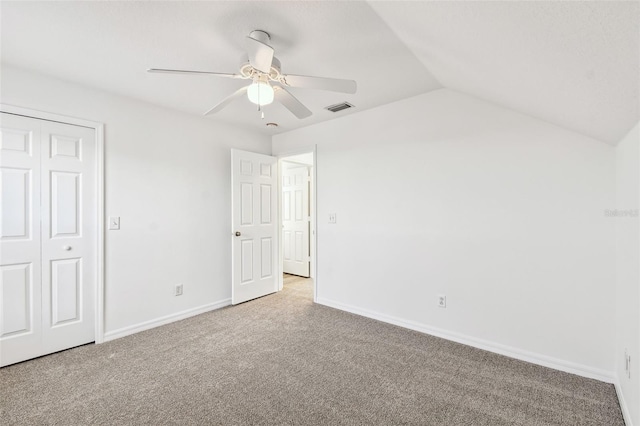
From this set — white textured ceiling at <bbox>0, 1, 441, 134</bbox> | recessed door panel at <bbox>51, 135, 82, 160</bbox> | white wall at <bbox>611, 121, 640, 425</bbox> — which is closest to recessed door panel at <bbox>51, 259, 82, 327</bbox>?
recessed door panel at <bbox>51, 135, 82, 160</bbox>

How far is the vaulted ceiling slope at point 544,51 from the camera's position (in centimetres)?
93

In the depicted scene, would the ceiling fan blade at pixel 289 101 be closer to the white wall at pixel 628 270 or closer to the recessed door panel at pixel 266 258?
the white wall at pixel 628 270

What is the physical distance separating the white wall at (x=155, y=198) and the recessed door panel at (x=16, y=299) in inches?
20.8

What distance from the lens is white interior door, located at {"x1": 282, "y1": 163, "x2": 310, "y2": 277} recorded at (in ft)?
17.0

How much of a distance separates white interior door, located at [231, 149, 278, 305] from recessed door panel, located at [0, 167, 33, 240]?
181 centimetres

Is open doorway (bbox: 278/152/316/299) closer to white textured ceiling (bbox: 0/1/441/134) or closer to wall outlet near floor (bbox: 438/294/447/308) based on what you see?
white textured ceiling (bbox: 0/1/441/134)

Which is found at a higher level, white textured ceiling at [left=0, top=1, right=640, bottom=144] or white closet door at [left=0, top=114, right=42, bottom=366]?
white textured ceiling at [left=0, top=1, right=640, bottom=144]

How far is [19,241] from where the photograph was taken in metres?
2.30

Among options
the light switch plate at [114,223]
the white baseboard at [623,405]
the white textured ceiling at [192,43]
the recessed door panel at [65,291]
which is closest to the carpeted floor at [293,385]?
the white baseboard at [623,405]

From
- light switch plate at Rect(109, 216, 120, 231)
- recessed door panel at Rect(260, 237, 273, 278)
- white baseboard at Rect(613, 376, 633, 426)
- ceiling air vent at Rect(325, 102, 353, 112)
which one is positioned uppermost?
ceiling air vent at Rect(325, 102, 353, 112)

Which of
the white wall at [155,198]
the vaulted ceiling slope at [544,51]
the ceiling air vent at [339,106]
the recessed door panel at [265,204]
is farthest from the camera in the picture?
the recessed door panel at [265,204]

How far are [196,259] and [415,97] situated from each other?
119 inches

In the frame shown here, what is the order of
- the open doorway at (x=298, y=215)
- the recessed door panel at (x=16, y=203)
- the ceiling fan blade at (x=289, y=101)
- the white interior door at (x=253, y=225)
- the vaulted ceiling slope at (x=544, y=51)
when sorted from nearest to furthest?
the vaulted ceiling slope at (x=544, y=51), the ceiling fan blade at (x=289, y=101), the recessed door panel at (x=16, y=203), the white interior door at (x=253, y=225), the open doorway at (x=298, y=215)

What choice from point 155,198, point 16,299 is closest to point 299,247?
point 155,198
